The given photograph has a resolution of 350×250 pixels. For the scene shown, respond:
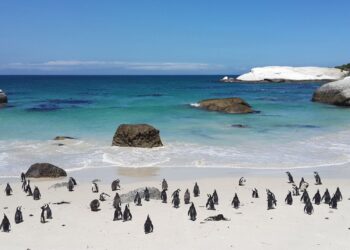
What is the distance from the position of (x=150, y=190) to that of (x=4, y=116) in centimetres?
3146

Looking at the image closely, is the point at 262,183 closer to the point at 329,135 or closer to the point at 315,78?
the point at 329,135

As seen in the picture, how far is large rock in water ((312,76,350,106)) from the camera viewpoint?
177 ft

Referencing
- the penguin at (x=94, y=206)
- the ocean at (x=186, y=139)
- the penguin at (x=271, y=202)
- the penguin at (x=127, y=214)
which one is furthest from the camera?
the ocean at (x=186, y=139)

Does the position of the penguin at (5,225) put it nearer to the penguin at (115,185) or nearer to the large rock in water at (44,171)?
the penguin at (115,185)

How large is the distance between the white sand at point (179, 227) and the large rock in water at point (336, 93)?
39361 mm

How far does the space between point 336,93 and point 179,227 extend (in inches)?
1828

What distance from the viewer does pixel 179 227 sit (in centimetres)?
1320

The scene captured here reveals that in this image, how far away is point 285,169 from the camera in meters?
21.7

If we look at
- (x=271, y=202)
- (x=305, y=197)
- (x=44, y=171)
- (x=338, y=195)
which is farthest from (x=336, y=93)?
(x=271, y=202)

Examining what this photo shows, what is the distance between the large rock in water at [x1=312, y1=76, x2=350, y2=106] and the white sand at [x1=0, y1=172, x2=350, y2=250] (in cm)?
3936

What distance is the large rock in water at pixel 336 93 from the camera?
5391 cm

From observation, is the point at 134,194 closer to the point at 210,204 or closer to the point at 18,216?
the point at 210,204

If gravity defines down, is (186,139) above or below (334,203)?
below

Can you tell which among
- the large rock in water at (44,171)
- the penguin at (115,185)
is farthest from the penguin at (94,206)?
the large rock in water at (44,171)
